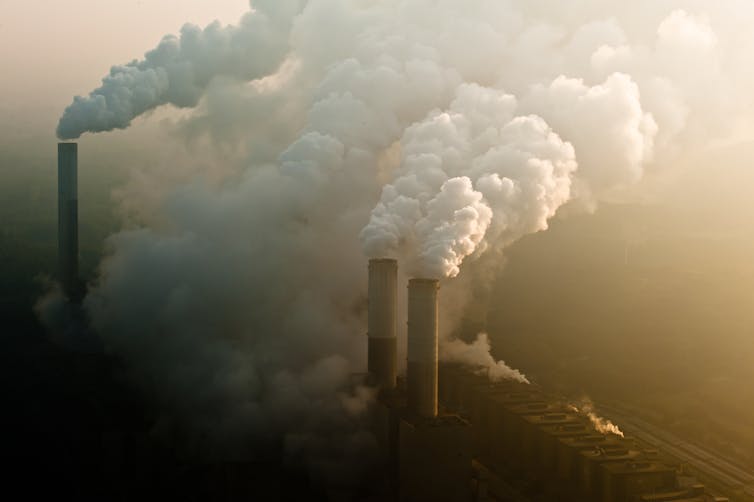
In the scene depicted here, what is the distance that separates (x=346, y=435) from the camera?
33.7 metres

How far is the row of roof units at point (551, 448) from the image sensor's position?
31859 mm

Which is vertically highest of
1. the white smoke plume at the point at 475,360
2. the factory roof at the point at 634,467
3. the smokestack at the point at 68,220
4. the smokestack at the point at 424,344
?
the smokestack at the point at 68,220

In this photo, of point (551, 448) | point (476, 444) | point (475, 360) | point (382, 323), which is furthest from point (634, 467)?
point (475, 360)

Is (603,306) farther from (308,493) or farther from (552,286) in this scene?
(308,493)

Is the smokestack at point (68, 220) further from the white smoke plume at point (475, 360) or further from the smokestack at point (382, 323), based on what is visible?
the white smoke plume at point (475, 360)

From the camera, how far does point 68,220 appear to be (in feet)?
134

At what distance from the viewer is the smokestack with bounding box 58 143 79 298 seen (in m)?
40.5

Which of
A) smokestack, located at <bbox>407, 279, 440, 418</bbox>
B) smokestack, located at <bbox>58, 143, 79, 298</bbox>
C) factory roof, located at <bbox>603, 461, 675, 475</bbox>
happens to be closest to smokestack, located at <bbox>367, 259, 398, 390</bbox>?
smokestack, located at <bbox>407, 279, 440, 418</bbox>

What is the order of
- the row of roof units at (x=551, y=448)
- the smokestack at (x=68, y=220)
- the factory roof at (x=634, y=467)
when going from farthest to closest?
1. the smokestack at (x=68, y=220)
2. the row of roof units at (x=551, y=448)
3. the factory roof at (x=634, y=467)

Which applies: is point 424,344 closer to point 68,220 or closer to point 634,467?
point 634,467

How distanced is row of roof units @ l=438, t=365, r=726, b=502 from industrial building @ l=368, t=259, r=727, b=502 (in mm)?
38

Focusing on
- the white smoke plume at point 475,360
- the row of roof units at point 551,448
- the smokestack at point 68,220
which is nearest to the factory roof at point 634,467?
the row of roof units at point 551,448

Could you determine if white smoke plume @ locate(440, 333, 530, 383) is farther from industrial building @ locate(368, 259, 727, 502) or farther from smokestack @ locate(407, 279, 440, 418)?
smokestack @ locate(407, 279, 440, 418)

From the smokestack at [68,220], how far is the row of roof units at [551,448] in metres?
15.8
